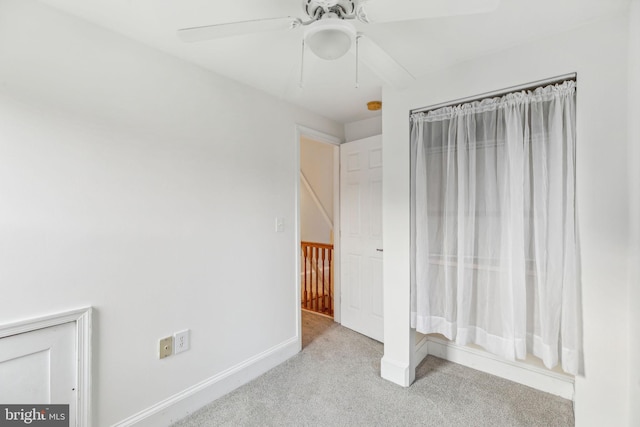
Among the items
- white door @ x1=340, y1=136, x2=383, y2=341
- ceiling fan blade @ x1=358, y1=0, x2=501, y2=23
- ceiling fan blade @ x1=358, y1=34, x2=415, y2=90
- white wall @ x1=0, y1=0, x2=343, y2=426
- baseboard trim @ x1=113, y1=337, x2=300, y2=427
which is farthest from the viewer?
white door @ x1=340, y1=136, x2=383, y2=341

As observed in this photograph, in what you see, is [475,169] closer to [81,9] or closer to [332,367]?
[332,367]

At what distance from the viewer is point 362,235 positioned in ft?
9.69

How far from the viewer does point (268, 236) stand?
7.61 ft

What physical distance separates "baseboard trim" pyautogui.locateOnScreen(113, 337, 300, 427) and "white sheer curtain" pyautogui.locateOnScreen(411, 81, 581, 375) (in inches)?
45.3

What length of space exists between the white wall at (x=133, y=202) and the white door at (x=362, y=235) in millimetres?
980

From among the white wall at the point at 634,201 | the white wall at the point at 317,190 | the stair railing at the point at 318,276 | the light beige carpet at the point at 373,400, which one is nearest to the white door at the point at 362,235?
the stair railing at the point at 318,276

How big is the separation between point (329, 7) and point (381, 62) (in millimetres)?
328

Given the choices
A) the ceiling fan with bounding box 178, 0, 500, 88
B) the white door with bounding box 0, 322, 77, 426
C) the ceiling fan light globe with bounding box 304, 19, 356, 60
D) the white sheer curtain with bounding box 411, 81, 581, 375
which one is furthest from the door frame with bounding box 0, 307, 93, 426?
the white sheer curtain with bounding box 411, 81, 581, 375

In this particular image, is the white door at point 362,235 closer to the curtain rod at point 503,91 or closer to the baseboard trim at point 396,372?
the baseboard trim at point 396,372

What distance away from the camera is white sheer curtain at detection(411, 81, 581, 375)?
1530 millimetres

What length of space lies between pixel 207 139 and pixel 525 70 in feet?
6.44

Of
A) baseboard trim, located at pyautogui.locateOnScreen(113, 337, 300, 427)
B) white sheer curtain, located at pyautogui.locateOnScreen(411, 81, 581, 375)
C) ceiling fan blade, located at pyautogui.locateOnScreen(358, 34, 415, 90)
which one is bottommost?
baseboard trim, located at pyautogui.locateOnScreen(113, 337, 300, 427)

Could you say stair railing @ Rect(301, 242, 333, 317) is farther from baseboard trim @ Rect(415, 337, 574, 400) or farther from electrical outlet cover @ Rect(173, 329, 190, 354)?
electrical outlet cover @ Rect(173, 329, 190, 354)

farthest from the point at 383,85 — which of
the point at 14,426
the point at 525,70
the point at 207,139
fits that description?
the point at 14,426
